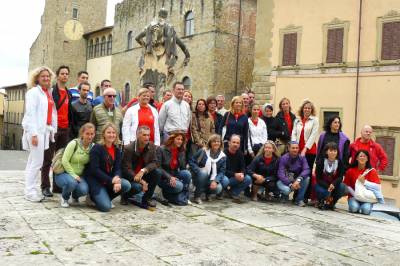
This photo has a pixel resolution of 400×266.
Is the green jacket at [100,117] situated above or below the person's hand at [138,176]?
above

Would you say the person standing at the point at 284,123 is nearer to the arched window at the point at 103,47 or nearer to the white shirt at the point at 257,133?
the white shirt at the point at 257,133

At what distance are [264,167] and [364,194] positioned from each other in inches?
67.4

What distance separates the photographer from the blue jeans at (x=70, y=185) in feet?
20.0

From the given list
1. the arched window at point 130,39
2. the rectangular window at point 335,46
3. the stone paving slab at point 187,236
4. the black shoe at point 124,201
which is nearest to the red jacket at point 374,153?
the stone paving slab at point 187,236

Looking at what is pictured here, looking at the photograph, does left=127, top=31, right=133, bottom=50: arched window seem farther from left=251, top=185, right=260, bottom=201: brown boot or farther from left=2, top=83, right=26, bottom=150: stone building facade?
left=251, top=185, right=260, bottom=201: brown boot

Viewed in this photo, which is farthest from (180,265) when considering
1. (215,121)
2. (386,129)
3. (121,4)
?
(121,4)

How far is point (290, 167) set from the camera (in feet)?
25.4

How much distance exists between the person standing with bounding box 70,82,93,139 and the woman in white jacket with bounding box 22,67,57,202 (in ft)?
1.86

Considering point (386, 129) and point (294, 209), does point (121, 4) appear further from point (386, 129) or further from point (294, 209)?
point (294, 209)

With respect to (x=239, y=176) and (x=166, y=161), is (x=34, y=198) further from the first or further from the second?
(x=239, y=176)

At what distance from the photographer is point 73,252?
4.38 metres

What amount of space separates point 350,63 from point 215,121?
10.7 meters

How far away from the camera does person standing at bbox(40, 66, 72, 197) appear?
6746 millimetres

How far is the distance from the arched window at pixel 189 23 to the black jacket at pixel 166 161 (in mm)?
21761
